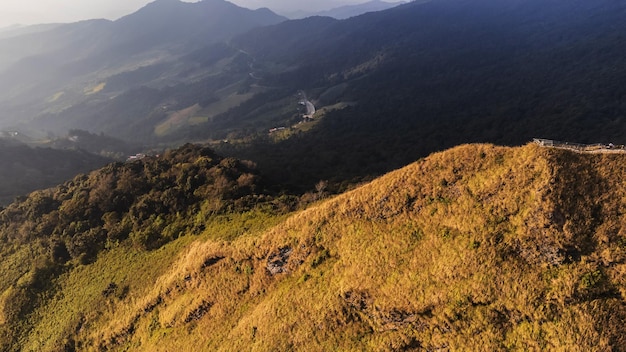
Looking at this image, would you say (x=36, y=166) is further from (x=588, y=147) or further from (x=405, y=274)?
(x=588, y=147)

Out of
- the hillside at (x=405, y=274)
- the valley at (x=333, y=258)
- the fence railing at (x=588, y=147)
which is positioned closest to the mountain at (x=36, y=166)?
the valley at (x=333, y=258)

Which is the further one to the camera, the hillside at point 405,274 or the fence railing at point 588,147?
the fence railing at point 588,147

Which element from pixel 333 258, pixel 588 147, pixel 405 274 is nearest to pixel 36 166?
pixel 333 258

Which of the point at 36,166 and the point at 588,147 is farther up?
the point at 588,147

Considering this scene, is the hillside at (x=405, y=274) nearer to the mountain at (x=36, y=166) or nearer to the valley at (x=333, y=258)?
the valley at (x=333, y=258)

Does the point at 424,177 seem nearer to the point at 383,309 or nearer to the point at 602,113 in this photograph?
the point at 383,309

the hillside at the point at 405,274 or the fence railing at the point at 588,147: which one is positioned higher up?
the fence railing at the point at 588,147

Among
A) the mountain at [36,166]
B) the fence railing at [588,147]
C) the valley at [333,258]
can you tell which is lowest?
the mountain at [36,166]

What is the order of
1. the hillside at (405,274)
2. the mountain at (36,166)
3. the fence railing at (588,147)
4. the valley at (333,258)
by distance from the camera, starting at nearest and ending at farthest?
the hillside at (405,274), the valley at (333,258), the fence railing at (588,147), the mountain at (36,166)

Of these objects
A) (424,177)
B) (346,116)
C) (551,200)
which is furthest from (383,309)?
(346,116)
